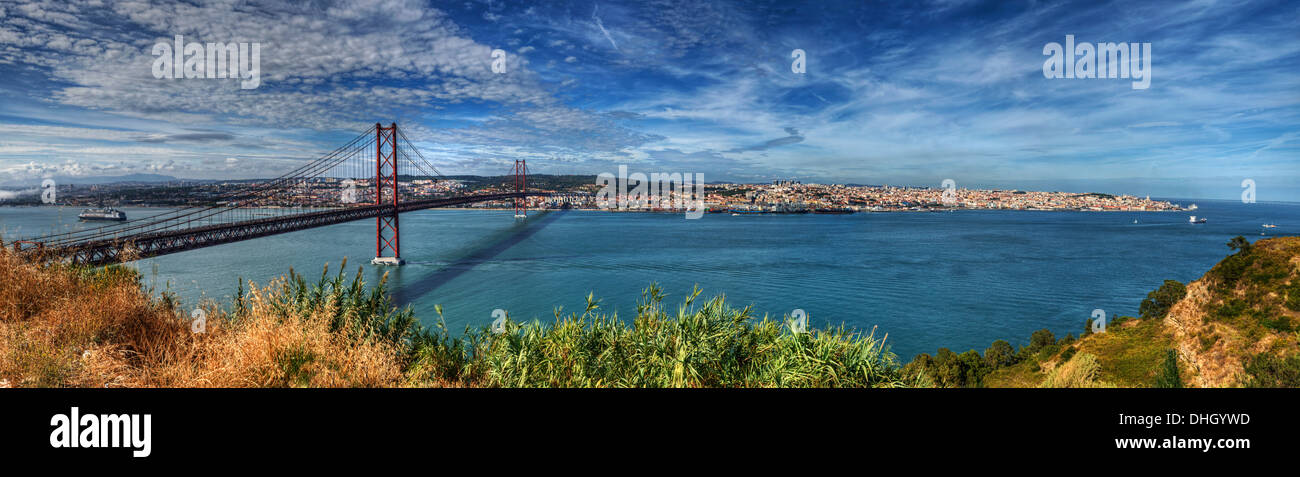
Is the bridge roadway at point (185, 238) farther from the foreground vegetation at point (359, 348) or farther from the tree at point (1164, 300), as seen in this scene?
the tree at point (1164, 300)

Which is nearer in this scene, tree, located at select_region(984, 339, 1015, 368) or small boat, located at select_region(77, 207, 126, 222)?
tree, located at select_region(984, 339, 1015, 368)

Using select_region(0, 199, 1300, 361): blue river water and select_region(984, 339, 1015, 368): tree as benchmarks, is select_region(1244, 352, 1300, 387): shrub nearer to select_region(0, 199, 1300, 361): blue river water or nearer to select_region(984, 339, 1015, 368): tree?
select_region(984, 339, 1015, 368): tree

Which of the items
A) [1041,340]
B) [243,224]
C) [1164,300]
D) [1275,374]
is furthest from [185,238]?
[1164,300]

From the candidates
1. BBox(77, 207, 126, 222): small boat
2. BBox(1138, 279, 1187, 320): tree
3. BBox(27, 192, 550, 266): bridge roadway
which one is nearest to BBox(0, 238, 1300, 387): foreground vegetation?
BBox(27, 192, 550, 266): bridge roadway
